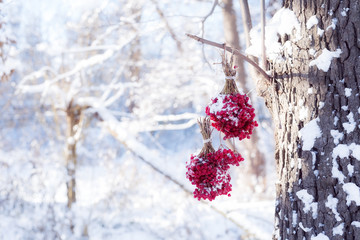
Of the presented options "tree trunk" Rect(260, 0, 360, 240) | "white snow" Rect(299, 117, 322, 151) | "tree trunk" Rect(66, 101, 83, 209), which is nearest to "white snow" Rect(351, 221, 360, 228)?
"tree trunk" Rect(260, 0, 360, 240)

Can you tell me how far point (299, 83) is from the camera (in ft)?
5.89

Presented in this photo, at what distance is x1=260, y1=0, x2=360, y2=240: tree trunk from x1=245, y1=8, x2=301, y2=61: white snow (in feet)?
0.09

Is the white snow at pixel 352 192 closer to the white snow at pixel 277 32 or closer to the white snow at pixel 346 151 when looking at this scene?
the white snow at pixel 346 151

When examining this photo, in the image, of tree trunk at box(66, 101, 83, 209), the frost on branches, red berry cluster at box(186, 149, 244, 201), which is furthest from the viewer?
tree trunk at box(66, 101, 83, 209)

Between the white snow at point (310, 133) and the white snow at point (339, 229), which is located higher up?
the white snow at point (310, 133)

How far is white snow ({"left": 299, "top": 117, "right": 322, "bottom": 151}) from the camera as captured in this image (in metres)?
1.74

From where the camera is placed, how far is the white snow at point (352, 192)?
1654 millimetres

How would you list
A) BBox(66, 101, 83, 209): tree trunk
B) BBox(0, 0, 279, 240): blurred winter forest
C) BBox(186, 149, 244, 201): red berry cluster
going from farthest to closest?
BBox(66, 101, 83, 209): tree trunk
BBox(0, 0, 279, 240): blurred winter forest
BBox(186, 149, 244, 201): red berry cluster

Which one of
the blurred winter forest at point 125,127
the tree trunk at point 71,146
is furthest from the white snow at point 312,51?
the tree trunk at point 71,146

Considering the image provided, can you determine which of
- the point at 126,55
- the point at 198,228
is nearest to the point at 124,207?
the point at 198,228

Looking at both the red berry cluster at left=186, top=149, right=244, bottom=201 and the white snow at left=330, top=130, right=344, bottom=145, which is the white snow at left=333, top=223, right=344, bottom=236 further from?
the red berry cluster at left=186, top=149, right=244, bottom=201

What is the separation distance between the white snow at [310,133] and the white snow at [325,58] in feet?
0.86

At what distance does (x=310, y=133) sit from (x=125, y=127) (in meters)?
5.84

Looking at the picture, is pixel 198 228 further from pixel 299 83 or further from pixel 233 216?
pixel 299 83
